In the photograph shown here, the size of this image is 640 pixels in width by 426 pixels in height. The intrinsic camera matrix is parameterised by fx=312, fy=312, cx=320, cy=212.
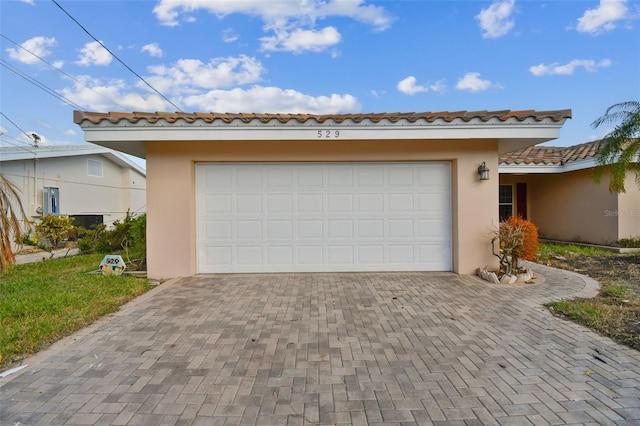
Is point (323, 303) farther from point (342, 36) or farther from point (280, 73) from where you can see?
point (280, 73)

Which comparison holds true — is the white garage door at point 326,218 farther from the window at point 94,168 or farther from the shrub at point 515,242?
the window at point 94,168

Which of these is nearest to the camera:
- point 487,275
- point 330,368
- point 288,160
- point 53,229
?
point 330,368

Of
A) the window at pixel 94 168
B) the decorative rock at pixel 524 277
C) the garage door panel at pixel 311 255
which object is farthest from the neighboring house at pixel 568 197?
the window at pixel 94 168

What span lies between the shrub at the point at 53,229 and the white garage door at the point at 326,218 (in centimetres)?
939

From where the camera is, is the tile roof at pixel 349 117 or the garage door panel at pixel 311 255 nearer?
the tile roof at pixel 349 117

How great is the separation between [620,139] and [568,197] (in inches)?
184

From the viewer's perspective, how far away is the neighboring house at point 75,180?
45.0 feet

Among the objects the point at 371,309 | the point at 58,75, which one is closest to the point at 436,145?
the point at 371,309

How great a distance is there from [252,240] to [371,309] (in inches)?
139

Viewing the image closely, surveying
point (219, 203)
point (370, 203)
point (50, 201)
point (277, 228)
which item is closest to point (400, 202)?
point (370, 203)

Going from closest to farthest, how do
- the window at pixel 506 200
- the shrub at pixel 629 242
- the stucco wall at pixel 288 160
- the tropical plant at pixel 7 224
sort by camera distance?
the tropical plant at pixel 7 224, the stucco wall at pixel 288 160, the shrub at pixel 629 242, the window at pixel 506 200

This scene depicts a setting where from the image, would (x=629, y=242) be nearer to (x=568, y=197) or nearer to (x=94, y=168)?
(x=568, y=197)

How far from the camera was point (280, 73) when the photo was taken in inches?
582

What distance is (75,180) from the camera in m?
16.5
